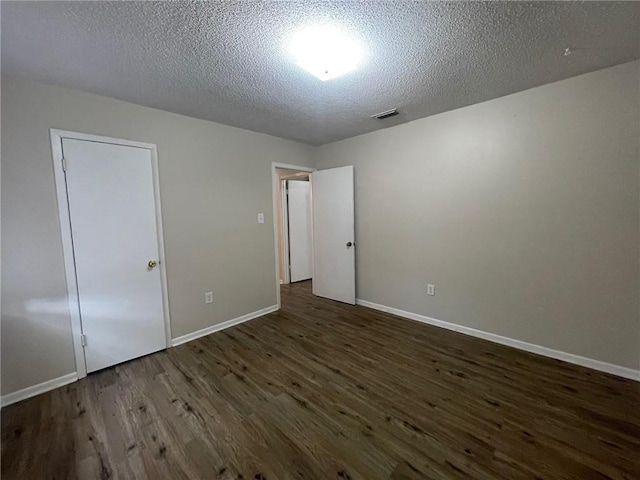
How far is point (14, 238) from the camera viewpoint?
1937mm

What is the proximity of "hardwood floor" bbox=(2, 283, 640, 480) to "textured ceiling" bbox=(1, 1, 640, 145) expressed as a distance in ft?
7.84

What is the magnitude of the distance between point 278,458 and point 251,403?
20.1 inches

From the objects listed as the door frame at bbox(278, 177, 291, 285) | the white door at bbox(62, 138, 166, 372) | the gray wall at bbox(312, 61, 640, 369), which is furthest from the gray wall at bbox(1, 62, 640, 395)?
the door frame at bbox(278, 177, 291, 285)

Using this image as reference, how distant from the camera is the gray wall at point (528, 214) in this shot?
2.04 meters

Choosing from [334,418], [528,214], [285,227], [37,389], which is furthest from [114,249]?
[528,214]

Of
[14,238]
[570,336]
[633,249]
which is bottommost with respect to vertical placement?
[570,336]

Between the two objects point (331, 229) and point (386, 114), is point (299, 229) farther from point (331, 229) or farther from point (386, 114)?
point (386, 114)

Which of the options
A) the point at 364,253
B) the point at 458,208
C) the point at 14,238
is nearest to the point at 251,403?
the point at 14,238

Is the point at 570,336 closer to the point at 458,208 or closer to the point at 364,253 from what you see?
the point at 458,208

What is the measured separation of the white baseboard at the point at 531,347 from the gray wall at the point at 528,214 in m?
0.05

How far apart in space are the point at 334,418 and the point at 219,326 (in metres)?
1.89

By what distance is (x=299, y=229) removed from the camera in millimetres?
5395

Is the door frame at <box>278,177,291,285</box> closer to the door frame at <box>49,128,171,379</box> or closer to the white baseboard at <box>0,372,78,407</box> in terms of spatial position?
the door frame at <box>49,128,171,379</box>

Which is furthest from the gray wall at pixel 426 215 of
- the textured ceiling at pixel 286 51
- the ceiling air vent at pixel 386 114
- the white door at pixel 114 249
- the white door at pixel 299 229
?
the white door at pixel 299 229
